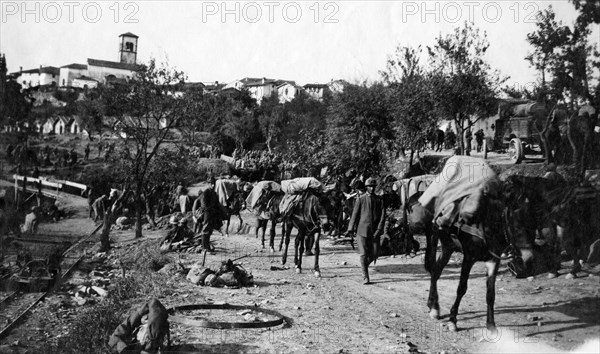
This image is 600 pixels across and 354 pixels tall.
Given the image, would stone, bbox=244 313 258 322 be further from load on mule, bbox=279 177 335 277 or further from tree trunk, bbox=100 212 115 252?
→ tree trunk, bbox=100 212 115 252

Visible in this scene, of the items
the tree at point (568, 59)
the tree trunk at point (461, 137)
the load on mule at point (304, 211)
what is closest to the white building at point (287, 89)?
the load on mule at point (304, 211)

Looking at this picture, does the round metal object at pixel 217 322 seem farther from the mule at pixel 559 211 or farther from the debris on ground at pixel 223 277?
the mule at pixel 559 211

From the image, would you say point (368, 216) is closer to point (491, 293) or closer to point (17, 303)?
point (491, 293)

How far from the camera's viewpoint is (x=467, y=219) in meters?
8.19

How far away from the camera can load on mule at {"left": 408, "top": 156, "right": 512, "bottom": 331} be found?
8.08m

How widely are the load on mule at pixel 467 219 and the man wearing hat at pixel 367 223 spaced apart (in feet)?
7.72

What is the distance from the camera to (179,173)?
27312 mm

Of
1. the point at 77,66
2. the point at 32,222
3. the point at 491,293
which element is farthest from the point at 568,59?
the point at 77,66

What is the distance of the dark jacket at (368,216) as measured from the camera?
37.1ft

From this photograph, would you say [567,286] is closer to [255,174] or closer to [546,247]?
[546,247]

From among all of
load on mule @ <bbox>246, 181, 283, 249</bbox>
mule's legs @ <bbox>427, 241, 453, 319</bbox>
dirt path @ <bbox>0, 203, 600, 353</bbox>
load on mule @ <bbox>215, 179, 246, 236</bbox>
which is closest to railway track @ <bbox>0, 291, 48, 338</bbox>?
dirt path @ <bbox>0, 203, 600, 353</bbox>

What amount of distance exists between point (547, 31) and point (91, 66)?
107 metres

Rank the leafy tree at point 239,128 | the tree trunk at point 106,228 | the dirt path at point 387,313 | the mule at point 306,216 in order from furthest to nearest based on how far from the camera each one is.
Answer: the leafy tree at point 239,128, the tree trunk at point 106,228, the mule at point 306,216, the dirt path at point 387,313

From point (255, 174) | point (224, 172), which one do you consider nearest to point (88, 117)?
point (224, 172)
